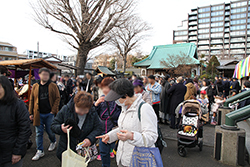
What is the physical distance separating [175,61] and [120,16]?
964 centimetres

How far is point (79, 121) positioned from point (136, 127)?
1080 mm

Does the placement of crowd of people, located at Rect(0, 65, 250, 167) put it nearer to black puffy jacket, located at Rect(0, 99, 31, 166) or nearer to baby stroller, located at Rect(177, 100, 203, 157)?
black puffy jacket, located at Rect(0, 99, 31, 166)

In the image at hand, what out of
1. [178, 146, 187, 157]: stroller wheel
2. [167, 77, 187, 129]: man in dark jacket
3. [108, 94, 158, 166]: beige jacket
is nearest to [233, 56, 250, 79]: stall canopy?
[167, 77, 187, 129]: man in dark jacket

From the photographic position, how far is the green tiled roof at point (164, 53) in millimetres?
22969

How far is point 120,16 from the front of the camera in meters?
13.3

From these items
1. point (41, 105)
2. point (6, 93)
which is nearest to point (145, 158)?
point (6, 93)

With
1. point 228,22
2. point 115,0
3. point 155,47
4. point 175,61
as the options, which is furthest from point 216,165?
point 228,22

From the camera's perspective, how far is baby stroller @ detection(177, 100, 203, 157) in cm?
380

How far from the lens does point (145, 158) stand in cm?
161

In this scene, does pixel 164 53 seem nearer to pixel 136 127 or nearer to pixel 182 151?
pixel 182 151

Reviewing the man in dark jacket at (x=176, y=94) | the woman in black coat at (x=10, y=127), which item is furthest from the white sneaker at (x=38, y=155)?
the man in dark jacket at (x=176, y=94)

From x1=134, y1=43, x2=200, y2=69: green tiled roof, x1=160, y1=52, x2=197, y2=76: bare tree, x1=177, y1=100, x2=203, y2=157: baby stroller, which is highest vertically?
x1=134, y1=43, x2=200, y2=69: green tiled roof

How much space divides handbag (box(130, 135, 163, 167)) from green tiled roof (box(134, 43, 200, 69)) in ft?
69.8

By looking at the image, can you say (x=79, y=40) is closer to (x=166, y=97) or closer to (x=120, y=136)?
(x=166, y=97)
